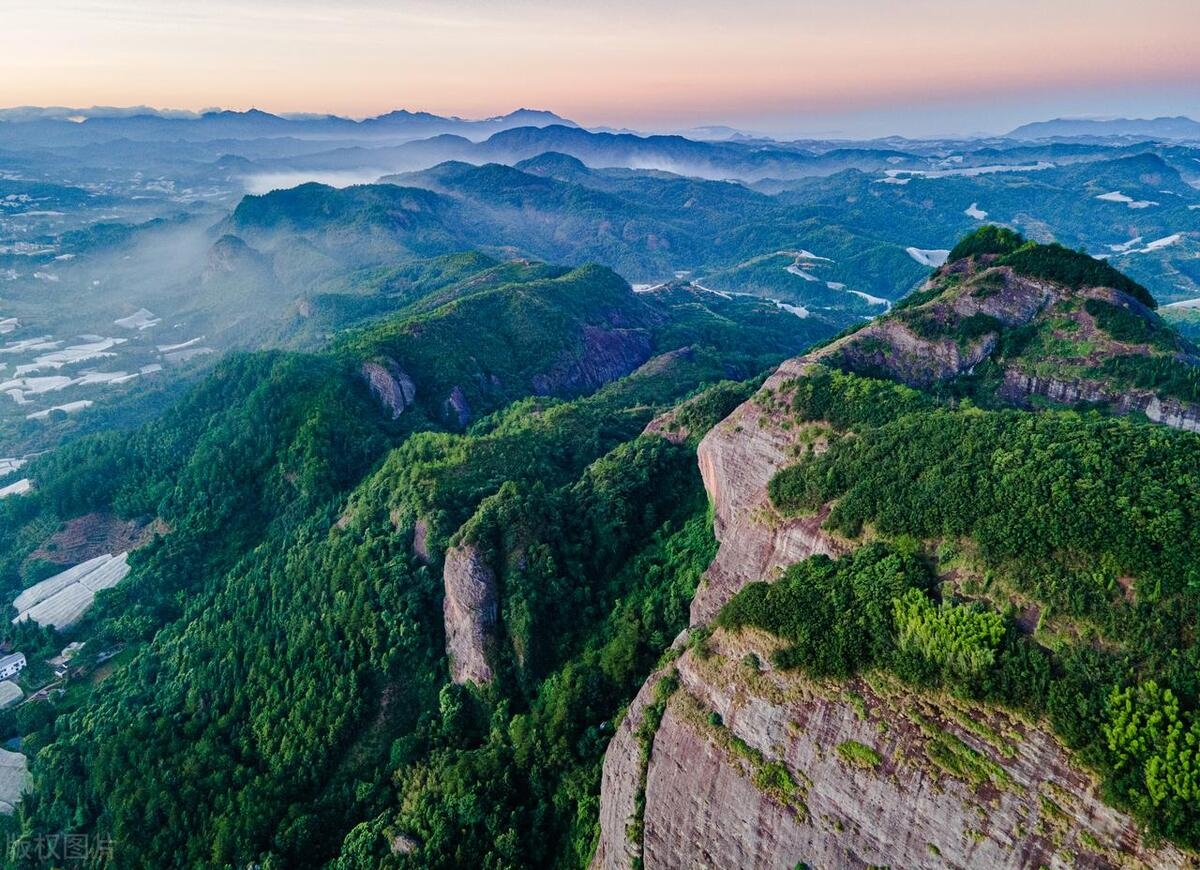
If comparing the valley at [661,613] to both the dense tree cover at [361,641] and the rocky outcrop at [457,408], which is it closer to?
the dense tree cover at [361,641]

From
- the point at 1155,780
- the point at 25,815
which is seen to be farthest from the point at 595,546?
the point at 25,815

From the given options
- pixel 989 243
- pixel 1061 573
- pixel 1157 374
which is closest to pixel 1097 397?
pixel 1157 374

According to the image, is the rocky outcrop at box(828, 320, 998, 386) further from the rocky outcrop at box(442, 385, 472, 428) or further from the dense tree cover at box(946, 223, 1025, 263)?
the rocky outcrop at box(442, 385, 472, 428)

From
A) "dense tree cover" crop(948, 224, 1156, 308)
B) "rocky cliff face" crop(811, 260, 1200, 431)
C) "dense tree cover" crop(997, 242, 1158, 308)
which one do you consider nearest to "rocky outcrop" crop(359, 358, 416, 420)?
"rocky cliff face" crop(811, 260, 1200, 431)

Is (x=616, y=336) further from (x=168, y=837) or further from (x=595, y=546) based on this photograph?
(x=168, y=837)

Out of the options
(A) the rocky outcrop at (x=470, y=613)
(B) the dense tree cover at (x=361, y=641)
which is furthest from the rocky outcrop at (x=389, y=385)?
(A) the rocky outcrop at (x=470, y=613)

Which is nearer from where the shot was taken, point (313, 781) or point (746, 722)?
point (746, 722)
